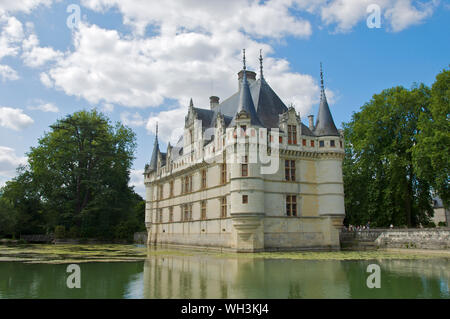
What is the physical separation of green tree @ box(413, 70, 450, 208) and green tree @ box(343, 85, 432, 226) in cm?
267

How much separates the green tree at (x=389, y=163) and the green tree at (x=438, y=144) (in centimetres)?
267

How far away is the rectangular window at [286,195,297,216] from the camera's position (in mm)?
23436

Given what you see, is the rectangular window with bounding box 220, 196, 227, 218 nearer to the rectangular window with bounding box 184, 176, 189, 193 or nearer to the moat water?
the rectangular window with bounding box 184, 176, 189, 193

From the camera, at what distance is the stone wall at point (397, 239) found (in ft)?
66.4

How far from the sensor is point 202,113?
30.5 meters

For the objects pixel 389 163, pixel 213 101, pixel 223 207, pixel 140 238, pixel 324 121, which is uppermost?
pixel 213 101

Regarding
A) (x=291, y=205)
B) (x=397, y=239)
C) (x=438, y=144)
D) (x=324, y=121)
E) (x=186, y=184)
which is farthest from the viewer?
(x=186, y=184)

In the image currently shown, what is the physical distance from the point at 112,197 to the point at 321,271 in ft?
89.1

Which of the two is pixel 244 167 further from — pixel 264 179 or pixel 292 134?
pixel 292 134

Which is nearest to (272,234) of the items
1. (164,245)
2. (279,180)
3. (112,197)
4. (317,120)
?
(279,180)

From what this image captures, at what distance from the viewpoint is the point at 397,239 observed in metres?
22.3

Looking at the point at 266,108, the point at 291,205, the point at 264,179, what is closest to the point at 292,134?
the point at 266,108

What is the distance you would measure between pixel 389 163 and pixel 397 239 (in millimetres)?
7357

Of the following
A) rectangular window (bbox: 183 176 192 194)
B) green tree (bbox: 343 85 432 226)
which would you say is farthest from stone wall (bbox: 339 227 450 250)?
rectangular window (bbox: 183 176 192 194)
